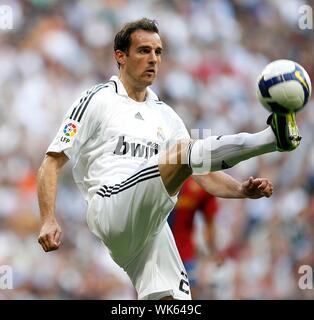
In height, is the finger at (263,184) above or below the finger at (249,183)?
Answer: below

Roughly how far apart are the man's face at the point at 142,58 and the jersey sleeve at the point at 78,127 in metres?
0.37

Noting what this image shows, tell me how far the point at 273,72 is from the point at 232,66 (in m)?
5.12

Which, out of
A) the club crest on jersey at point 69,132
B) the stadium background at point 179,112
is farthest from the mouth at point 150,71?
the stadium background at point 179,112

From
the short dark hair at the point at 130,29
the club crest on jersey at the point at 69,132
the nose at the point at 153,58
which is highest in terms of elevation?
the short dark hair at the point at 130,29

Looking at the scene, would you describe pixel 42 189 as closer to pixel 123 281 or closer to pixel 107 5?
pixel 123 281

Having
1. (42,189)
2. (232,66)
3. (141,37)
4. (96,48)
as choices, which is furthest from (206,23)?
(42,189)

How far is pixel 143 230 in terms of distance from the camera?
4172 millimetres

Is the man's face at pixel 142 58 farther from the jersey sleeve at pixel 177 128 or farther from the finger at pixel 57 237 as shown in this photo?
→ the finger at pixel 57 237

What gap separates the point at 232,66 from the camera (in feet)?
28.5

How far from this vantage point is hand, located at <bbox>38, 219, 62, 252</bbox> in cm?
396

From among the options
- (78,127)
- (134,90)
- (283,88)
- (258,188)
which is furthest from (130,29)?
(283,88)

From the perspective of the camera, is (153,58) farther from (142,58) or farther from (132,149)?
(132,149)

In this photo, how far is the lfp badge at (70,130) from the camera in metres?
4.43

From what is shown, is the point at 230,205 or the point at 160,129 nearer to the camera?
the point at 160,129
